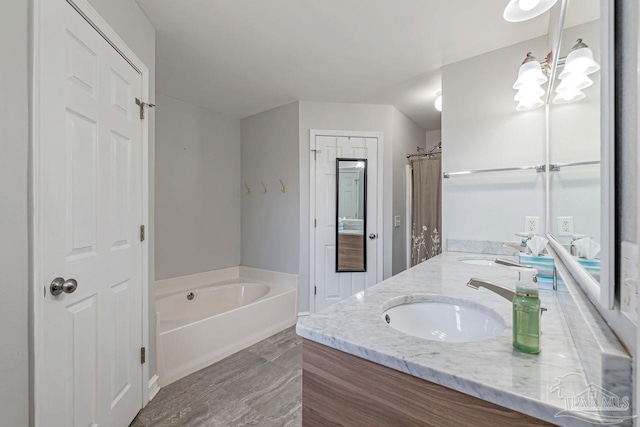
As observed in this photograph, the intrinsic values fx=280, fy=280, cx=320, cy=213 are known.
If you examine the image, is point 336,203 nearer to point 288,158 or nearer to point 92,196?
point 288,158

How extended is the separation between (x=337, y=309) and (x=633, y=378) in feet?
2.22

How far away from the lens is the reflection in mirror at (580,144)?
26.2 inches

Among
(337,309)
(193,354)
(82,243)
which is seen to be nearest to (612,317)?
(337,309)

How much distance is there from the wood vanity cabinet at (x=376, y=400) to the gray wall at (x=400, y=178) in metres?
2.85

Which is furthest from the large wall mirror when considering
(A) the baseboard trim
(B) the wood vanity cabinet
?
(A) the baseboard trim

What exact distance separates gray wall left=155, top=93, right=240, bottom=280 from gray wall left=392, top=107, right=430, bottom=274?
6.87ft

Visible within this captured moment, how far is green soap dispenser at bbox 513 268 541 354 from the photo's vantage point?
0.64m

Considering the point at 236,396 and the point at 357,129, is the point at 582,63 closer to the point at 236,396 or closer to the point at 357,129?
the point at 236,396

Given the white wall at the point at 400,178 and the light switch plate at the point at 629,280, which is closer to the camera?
the light switch plate at the point at 629,280

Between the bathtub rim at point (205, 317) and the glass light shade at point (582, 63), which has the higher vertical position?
the glass light shade at point (582, 63)

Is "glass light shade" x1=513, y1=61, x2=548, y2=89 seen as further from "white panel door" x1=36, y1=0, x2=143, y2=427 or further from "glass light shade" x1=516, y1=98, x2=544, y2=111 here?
"white panel door" x1=36, y1=0, x2=143, y2=427

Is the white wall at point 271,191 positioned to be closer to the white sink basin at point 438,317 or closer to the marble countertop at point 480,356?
the white sink basin at point 438,317

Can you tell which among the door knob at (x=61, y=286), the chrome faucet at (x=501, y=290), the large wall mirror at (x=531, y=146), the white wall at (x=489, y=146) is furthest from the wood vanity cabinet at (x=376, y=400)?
the white wall at (x=489, y=146)

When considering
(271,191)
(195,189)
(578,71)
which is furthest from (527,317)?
(195,189)
